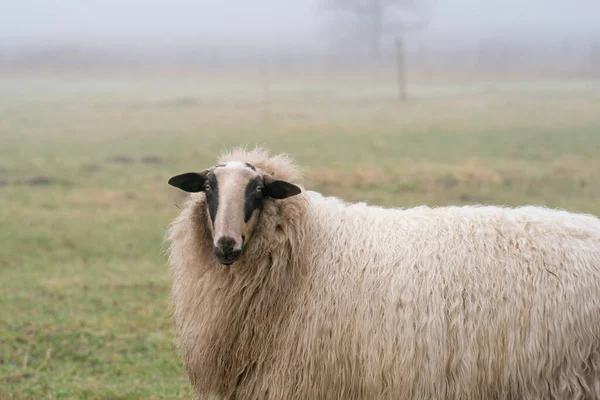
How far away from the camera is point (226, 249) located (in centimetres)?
527

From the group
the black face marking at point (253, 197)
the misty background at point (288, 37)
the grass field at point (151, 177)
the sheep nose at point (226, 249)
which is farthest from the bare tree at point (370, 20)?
the sheep nose at point (226, 249)

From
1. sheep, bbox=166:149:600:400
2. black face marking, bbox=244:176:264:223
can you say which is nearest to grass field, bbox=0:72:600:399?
sheep, bbox=166:149:600:400

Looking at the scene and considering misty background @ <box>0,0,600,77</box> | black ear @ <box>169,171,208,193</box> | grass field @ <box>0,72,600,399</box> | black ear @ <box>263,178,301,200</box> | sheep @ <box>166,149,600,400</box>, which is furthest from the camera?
misty background @ <box>0,0,600,77</box>

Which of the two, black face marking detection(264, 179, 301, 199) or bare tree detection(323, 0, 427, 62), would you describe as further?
bare tree detection(323, 0, 427, 62)

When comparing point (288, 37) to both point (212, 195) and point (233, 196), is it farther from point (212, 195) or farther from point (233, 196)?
point (233, 196)

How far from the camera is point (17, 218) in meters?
15.4

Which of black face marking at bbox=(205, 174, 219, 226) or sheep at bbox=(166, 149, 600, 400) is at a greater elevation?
black face marking at bbox=(205, 174, 219, 226)

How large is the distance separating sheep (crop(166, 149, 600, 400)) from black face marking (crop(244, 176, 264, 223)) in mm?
13

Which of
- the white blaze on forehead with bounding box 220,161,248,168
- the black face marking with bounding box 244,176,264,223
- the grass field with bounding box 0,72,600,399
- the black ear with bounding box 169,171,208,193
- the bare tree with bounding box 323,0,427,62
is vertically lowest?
the grass field with bounding box 0,72,600,399

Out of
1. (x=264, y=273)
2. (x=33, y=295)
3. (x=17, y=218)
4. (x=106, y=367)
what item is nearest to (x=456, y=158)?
(x=17, y=218)

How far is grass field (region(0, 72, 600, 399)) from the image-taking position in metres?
8.66

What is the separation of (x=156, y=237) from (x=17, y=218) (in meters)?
3.13

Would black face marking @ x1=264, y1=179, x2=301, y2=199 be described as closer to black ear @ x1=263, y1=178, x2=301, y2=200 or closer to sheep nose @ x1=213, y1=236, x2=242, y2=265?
black ear @ x1=263, y1=178, x2=301, y2=200

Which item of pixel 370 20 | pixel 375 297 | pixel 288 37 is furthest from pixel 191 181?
pixel 288 37
